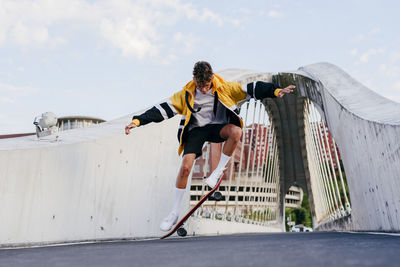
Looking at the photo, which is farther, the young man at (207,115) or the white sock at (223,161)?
the white sock at (223,161)

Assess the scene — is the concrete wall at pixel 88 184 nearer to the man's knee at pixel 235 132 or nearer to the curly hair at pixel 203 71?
the curly hair at pixel 203 71

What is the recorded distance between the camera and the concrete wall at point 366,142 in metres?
6.02

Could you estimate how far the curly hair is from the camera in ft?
17.3

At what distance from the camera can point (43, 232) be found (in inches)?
248

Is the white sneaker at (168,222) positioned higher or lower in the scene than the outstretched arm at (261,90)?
lower

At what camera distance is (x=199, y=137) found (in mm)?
5473

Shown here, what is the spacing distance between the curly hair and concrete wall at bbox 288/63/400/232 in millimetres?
2520

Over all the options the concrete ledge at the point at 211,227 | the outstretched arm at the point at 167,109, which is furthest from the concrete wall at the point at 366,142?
the concrete ledge at the point at 211,227

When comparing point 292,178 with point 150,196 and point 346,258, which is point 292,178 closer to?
point 150,196

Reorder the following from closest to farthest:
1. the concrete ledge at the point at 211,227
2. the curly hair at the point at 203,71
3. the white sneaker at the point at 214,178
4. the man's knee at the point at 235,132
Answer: the curly hair at the point at 203,71
the man's knee at the point at 235,132
the white sneaker at the point at 214,178
the concrete ledge at the point at 211,227

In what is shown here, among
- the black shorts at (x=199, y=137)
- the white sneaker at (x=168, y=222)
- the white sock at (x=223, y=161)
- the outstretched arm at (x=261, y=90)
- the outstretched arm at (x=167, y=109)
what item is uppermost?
the outstretched arm at (x=261, y=90)

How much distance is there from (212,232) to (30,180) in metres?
8.22

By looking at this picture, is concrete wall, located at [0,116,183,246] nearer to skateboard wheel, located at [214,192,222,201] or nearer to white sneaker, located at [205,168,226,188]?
white sneaker, located at [205,168,226,188]

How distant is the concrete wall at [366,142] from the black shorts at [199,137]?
2.34m
